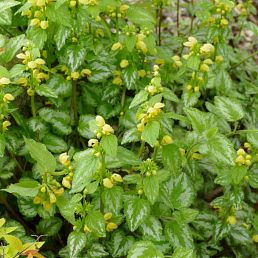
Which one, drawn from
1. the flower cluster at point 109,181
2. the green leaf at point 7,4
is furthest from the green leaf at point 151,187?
the green leaf at point 7,4

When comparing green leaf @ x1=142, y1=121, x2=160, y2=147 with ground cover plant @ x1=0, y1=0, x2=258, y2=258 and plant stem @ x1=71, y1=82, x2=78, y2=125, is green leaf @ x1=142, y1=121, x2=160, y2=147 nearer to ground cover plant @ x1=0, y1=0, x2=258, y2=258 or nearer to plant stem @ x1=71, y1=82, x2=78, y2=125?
ground cover plant @ x1=0, y1=0, x2=258, y2=258

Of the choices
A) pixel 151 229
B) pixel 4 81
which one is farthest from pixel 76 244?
pixel 4 81

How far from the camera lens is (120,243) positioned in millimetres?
2213

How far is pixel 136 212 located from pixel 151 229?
7.7 inches

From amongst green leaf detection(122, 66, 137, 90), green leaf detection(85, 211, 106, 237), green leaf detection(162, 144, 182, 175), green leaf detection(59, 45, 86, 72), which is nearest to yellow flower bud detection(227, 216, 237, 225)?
green leaf detection(162, 144, 182, 175)

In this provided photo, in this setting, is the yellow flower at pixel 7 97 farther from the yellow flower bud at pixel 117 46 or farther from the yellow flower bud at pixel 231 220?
the yellow flower bud at pixel 231 220

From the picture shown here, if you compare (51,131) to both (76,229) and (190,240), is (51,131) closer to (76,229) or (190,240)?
(76,229)

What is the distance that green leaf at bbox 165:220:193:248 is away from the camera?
6.97 feet

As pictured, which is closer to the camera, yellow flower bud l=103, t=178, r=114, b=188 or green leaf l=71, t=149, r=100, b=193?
green leaf l=71, t=149, r=100, b=193

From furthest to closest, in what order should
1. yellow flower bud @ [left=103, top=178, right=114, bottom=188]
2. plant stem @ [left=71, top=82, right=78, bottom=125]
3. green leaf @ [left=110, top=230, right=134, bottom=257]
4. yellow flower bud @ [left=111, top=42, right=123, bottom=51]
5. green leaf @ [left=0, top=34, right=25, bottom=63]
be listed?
plant stem @ [left=71, top=82, right=78, bottom=125], yellow flower bud @ [left=111, top=42, right=123, bottom=51], green leaf @ [left=0, top=34, right=25, bottom=63], green leaf @ [left=110, top=230, right=134, bottom=257], yellow flower bud @ [left=103, top=178, right=114, bottom=188]

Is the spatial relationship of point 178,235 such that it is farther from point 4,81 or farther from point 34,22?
point 34,22

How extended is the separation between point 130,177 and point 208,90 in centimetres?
141

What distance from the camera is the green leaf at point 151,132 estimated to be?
175 centimetres

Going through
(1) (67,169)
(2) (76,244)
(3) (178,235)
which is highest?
A: (1) (67,169)
